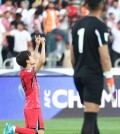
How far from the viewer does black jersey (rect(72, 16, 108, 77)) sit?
852cm

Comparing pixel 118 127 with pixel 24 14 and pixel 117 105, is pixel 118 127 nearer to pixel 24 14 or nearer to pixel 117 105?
pixel 117 105

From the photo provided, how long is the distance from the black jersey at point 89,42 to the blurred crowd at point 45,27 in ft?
32.9

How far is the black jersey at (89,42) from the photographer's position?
852 centimetres

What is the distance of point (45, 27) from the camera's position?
19.7m

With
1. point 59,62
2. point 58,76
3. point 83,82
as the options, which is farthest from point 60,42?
point 83,82

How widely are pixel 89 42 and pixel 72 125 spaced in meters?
6.08

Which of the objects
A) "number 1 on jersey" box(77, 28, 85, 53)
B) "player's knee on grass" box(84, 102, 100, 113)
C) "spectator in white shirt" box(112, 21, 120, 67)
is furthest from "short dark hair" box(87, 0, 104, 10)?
"spectator in white shirt" box(112, 21, 120, 67)

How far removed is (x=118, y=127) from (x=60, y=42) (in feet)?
20.9

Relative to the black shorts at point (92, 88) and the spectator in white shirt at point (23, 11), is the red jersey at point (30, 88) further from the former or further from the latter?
the spectator in white shirt at point (23, 11)

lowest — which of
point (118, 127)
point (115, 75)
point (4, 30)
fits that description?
point (118, 127)

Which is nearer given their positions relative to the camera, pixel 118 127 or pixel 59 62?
pixel 118 127

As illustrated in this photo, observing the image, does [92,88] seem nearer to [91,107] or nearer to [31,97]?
[91,107]

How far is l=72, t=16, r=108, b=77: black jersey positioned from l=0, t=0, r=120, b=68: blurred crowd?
32.9 ft

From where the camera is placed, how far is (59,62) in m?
19.5
